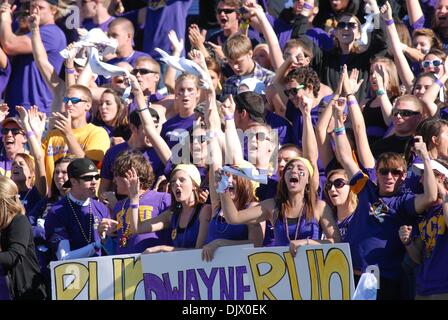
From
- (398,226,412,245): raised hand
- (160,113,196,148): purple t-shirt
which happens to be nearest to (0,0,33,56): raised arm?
(160,113,196,148): purple t-shirt

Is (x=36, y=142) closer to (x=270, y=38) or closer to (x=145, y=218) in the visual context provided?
(x=145, y=218)

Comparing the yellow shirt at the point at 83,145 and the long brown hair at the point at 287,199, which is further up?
the long brown hair at the point at 287,199

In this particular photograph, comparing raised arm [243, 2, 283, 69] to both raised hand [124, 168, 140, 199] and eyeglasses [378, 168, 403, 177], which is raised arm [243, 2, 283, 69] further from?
eyeglasses [378, 168, 403, 177]

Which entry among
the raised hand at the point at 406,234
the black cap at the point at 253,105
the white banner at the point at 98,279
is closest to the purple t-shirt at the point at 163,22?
the black cap at the point at 253,105

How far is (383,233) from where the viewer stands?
907 cm

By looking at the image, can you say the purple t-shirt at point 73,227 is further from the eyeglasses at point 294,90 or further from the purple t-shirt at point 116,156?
the eyeglasses at point 294,90

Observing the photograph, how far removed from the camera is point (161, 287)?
9906 mm

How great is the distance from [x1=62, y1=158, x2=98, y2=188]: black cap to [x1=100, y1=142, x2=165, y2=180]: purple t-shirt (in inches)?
16.3

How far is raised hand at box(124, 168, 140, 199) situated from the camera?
10195 millimetres

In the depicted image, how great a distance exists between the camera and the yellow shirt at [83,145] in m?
11.9

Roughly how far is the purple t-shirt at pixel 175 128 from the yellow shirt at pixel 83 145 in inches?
23.1

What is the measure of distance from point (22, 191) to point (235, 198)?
111 inches

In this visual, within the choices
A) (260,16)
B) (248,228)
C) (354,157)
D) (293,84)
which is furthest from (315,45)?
(248,228)

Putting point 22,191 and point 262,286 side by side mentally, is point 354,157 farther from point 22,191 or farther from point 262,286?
point 22,191
